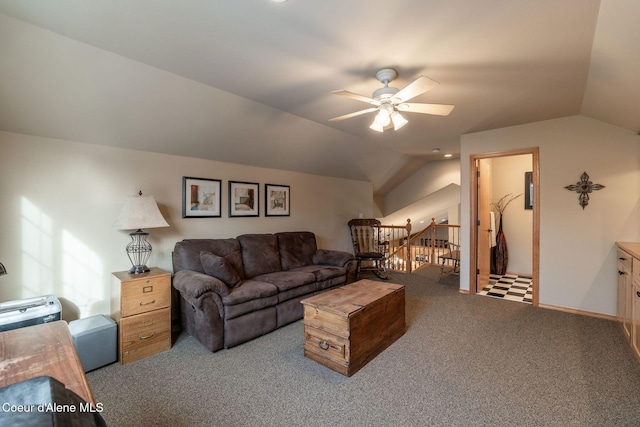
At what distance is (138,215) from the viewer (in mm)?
2738

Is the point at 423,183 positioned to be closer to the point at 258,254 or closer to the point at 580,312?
the point at 580,312

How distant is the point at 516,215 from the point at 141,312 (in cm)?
606

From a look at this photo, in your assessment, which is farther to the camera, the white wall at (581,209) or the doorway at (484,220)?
the doorway at (484,220)

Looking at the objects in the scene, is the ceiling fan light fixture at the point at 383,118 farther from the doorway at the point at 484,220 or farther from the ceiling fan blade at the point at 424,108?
the doorway at the point at 484,220

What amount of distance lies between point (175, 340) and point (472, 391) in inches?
106

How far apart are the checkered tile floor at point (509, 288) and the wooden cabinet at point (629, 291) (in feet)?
3.46

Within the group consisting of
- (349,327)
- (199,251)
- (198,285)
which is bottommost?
(349,327)

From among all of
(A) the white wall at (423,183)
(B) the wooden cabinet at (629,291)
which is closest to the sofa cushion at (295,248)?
(B) the wooden cabinet at (629,291)

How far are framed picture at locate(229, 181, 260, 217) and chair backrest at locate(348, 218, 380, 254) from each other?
2328mm

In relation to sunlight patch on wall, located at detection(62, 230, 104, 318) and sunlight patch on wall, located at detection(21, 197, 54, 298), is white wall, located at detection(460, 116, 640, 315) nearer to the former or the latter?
sunlight patch on wall, located at detection(62, 230, 104, 318)

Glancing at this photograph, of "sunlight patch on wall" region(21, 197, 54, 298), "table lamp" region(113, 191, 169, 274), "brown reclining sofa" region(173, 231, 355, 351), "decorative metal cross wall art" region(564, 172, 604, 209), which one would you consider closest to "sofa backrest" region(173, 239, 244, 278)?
"brown reclining sofa" region(173, 231, 355, 351)

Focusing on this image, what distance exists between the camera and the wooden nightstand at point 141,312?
2.48 metres

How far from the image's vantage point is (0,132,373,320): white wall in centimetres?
248

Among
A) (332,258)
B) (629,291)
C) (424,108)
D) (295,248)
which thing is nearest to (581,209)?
(629,291)
